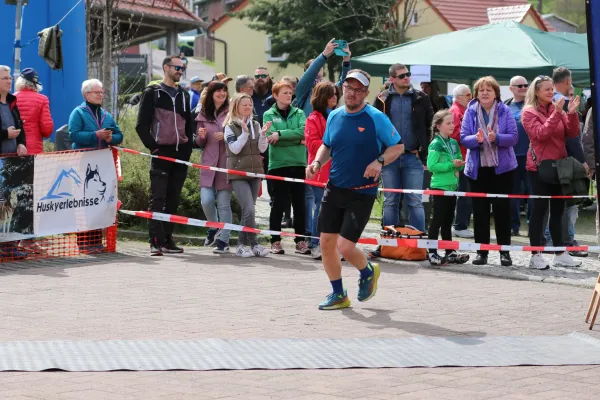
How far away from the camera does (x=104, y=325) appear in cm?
843

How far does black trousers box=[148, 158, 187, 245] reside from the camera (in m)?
12.8

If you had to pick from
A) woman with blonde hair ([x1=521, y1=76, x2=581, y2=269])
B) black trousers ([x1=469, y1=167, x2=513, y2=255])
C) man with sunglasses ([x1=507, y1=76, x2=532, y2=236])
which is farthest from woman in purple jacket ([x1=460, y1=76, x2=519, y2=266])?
man with sunglasses ([x1=507, y1=76, x2=532, y2=236])

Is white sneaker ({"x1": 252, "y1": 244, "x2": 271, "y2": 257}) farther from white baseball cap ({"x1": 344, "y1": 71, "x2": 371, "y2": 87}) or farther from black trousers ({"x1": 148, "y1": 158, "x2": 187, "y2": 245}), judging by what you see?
white baseball cap ({"x1": 344, "y1": 71, "x2": 371, "y2": 87})

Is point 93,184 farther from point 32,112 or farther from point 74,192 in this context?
point 32,112

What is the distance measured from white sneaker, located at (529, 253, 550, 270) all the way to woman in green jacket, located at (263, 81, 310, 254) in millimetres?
2590

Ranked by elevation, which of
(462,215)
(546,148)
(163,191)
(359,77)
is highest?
(359,77)

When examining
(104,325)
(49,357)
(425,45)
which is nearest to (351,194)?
(104,325)

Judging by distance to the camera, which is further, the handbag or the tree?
the tree

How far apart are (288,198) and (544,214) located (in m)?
2.96

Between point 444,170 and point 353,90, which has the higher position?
point 353,90

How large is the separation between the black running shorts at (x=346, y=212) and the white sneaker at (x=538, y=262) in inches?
128

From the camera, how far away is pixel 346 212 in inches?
362

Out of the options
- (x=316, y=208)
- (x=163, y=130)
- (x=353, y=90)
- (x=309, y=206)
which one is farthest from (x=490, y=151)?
(x=163, y=130)

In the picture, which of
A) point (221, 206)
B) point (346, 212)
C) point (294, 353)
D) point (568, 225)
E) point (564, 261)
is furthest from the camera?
point (568, 225)
